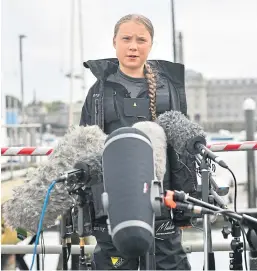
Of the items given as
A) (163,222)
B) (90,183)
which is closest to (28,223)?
(90,183)

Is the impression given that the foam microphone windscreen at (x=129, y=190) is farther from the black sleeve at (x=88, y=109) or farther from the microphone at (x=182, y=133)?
the black sleeve at (x=88, y=109)

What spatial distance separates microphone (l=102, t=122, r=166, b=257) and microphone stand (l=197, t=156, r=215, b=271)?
193 mm

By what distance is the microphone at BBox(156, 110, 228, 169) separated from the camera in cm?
184

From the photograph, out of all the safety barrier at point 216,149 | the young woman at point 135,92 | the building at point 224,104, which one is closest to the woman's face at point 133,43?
the young woman at point 135,92

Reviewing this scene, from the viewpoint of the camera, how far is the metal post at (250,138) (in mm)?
7121

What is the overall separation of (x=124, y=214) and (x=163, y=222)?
49 cm

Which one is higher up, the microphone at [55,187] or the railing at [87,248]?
the microphone at [55,187]

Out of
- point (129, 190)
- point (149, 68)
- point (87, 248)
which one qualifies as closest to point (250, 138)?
point (87, 248)

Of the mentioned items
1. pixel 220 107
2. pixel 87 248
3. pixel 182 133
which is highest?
pixel 220 107

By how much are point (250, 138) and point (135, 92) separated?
17.3 feet

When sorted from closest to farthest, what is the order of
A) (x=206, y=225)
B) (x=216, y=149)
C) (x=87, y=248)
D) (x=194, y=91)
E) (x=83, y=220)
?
(x=206, y=225), (x=83, y=220), (x=87, y=248), (x=216, y=149), (x=194, y=91)

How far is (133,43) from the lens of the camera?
211cm

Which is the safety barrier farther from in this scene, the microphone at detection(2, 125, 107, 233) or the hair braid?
the microphone at detection(2, 125, 107, 233)

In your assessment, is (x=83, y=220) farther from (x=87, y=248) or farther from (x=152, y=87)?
(x=87, y=248)
